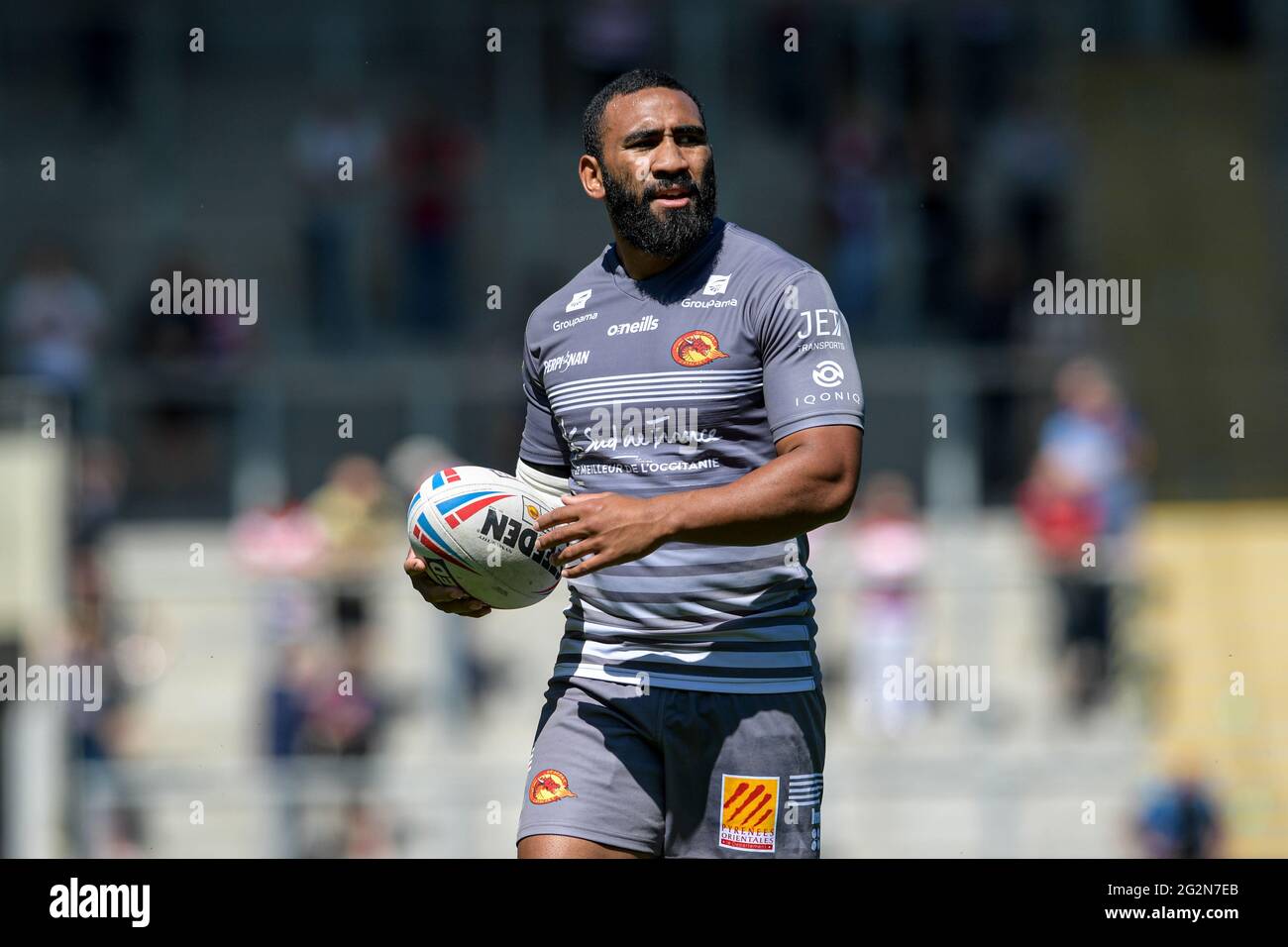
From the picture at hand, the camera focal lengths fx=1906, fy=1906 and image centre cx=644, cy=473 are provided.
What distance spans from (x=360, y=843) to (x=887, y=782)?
123 inches

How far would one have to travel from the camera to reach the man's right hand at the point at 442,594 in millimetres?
5141

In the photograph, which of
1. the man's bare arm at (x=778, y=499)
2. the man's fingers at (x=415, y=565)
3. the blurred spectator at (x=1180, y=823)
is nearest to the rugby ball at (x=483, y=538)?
the man's fingers at (x=415, y=565)

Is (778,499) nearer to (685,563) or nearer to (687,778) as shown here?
(685,563)

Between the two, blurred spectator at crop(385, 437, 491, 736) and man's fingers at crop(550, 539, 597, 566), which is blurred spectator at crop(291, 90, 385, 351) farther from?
man's fingers at crop(550, 539, 597, 566)

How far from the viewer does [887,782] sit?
11.3 metres

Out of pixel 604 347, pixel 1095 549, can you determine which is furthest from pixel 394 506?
pixel 604 347

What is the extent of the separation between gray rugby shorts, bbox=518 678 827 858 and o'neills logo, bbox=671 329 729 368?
0.84 meters

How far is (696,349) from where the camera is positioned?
4.80m

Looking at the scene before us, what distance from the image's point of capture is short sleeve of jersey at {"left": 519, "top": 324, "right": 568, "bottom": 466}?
516 cm

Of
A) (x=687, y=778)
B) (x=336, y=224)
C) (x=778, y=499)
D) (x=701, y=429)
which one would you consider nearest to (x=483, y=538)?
(x=701, y=429)

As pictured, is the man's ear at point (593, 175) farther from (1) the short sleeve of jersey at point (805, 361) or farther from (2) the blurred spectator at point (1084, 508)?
(2) the blurred spectator at point (1084, 508)

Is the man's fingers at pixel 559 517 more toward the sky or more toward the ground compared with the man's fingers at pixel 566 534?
more toward the sky
